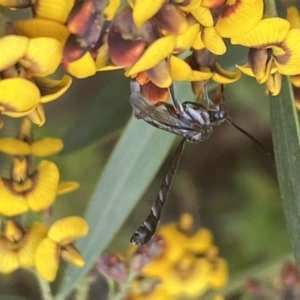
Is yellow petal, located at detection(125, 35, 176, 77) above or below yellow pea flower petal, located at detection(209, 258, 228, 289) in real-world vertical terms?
above

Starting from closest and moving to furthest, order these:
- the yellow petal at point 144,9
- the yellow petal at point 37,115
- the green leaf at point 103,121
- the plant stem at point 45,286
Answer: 1. the yellow petal at point 144,9
2. the yellow petal at point 37,115
3. the plant stem at point 45,286
4. the green leaf at point 103,121

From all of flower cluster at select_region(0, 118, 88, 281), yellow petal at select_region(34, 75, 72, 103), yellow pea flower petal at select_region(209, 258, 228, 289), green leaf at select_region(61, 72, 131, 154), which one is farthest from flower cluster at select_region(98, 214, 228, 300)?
yellow petal at select_region(34, 75, 72, 103)

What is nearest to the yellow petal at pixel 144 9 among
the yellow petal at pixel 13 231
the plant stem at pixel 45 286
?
the yellow petal at pixel 13 231

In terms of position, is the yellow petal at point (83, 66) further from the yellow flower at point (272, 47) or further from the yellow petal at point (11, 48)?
the yellow flower at point (272, 47)

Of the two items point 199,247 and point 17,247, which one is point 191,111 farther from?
point 199,247

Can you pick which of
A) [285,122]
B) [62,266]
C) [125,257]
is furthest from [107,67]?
[62,266]

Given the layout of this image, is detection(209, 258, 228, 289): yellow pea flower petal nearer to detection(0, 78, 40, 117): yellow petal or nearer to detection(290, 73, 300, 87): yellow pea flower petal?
detection(290, 73, 300, 87): yellow pea flower petal
